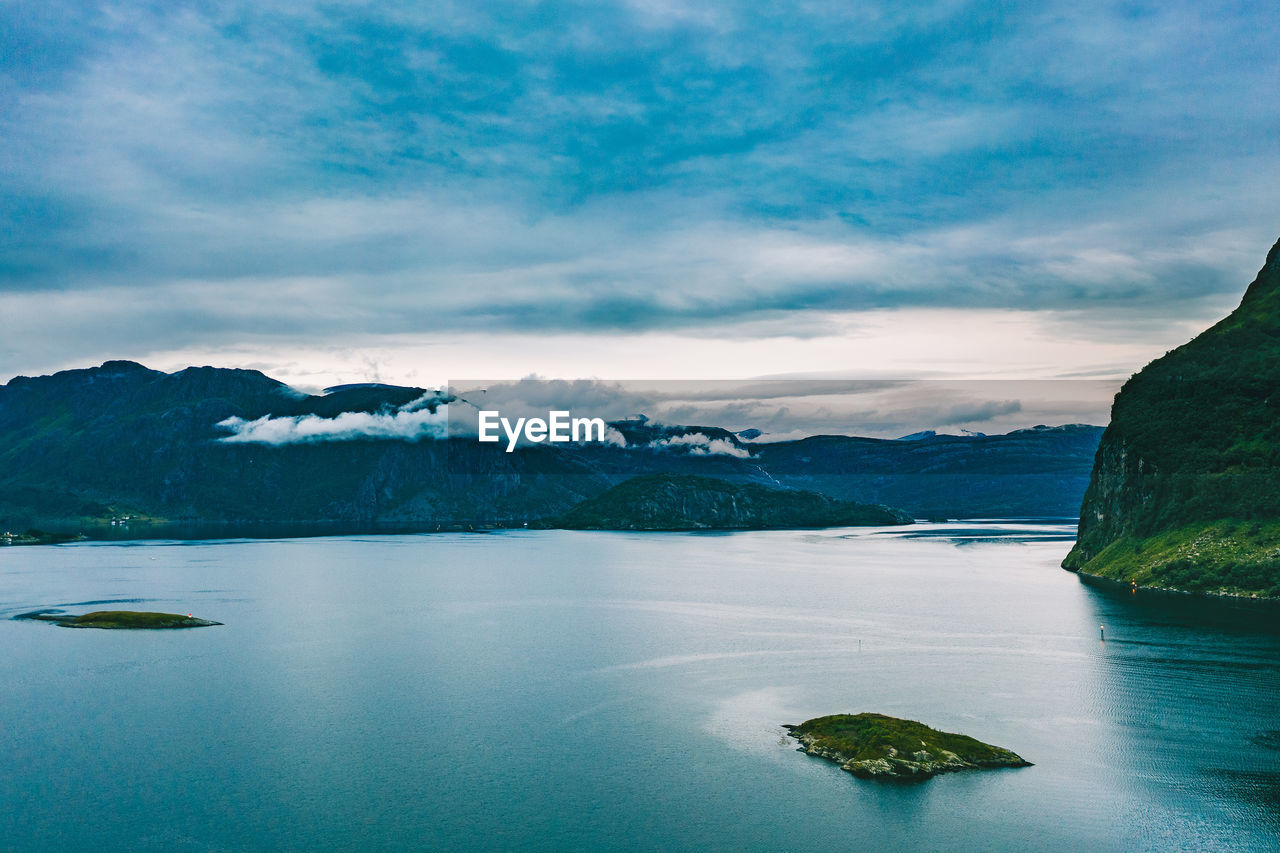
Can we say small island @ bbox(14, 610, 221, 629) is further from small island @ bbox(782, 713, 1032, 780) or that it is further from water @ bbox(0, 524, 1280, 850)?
small island @ bbox(782, 713, 1032, 780)

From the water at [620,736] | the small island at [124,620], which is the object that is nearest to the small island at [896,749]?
the water at [620,736]

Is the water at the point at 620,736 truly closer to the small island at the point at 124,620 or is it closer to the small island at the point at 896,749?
the small island at the point at 896,749

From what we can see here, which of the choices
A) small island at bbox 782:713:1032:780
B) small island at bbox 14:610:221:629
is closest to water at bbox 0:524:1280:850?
small island at bbox 782:713:1032:780

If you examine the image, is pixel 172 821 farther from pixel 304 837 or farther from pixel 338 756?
pixel 338 756

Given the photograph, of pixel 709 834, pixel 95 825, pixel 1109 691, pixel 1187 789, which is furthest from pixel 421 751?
pixel 1109 691

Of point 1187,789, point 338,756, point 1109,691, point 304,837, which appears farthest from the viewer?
point 1109,691

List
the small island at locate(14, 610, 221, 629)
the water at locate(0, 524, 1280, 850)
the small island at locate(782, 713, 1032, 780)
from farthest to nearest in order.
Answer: the small island at locate(14, 610, 221, 629), the small island at locate(782, 713, 1032, 780), the water at locate(0, 524, 1280, 850)

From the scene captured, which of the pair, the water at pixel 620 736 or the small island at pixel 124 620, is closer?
the water at pixel 620 736
